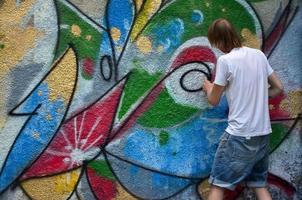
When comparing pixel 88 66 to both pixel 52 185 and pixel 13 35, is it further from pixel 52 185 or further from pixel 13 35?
pixel 52 185

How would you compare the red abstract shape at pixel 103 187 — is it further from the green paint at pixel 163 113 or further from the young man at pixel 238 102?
the young man at pixel 238 102

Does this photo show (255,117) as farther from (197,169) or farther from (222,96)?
(197,169)

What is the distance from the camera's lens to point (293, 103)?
175 inches

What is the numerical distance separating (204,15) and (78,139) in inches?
53.1

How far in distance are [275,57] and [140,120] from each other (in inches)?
45.3

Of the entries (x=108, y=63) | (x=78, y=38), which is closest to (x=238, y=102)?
(x=108, y=63)

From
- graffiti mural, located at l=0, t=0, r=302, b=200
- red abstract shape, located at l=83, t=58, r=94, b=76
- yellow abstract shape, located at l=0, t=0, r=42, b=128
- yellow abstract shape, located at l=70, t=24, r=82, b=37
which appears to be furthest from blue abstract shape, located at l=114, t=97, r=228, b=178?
yellow abstract shape, located at l=0, t=0, r=42, b=128

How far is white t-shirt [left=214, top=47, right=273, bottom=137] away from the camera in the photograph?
3.92m

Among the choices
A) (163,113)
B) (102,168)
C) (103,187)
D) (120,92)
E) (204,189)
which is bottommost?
(204,189)

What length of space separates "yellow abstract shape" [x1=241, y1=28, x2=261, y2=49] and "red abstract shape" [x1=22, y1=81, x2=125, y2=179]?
1.02 meters

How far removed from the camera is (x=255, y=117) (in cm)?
397

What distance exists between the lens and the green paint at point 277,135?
14.6 ft

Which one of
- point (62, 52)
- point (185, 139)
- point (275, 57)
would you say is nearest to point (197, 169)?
point (185, 139)

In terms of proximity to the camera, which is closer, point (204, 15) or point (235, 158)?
point (235, 158)
